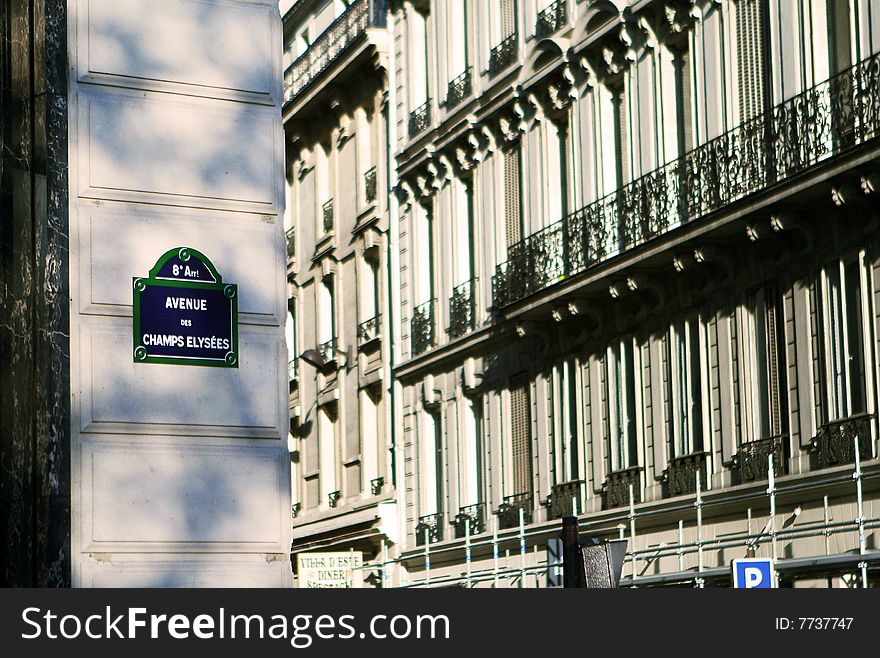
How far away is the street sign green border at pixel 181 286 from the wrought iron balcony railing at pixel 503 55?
28.0m

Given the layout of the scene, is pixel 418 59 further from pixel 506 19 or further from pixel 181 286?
pixel 181 286

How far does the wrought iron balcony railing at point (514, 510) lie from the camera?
1260 inches

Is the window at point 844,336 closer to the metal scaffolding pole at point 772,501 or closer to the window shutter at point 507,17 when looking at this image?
the metal scaffolding pole at point 772,501

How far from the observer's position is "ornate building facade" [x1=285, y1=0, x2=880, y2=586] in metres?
23.5

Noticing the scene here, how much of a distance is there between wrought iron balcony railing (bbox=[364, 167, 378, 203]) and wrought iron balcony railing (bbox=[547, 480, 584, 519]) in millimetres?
10982

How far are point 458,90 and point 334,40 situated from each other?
24.8 ft

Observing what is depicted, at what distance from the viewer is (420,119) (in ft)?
124

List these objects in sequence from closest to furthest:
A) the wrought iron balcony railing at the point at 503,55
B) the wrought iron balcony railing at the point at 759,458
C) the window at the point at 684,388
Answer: the wrought iron balcony railing at the point at 759,458 < the window at the point at 684,388 < the wrought iron balcony railing at the point at 503,55

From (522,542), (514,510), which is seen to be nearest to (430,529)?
(514,510)

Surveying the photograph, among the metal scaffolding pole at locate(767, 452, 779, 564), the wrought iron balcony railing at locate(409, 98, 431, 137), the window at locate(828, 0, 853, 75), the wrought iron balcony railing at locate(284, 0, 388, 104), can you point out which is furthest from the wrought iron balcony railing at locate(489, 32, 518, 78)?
the metal scaffolding pole at locate(767, 452, 779, 564)

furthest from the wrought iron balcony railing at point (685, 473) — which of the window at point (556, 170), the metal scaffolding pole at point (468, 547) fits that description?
the window at point (556, 170)

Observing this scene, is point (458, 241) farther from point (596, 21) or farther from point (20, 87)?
point (20, 87)
